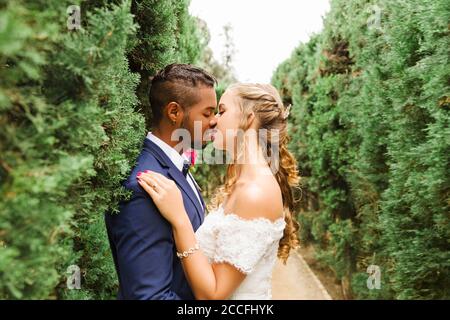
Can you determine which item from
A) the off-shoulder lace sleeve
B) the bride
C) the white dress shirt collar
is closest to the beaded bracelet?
the bride

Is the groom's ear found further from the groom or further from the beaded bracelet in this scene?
the beaded bracelet

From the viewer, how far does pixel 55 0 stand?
146 centimetres

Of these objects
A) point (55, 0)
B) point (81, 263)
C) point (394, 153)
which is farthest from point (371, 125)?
point (55, 0)

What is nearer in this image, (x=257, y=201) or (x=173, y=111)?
(x=257, y=201)

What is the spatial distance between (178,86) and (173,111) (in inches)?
5.7

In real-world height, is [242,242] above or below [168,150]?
below

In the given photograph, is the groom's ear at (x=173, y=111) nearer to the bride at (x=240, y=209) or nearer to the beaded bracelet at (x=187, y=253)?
the bride at (x=240, y=209)

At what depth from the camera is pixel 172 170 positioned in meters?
2.61

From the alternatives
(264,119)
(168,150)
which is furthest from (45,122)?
(264,119)

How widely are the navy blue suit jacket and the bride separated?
0.06 metres

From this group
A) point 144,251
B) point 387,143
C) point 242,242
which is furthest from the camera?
point 387,143

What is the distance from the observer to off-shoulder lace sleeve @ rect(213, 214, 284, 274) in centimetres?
235

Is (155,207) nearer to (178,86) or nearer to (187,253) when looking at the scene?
(187,253)

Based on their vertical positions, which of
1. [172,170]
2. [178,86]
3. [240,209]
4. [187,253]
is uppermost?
[178,86]
